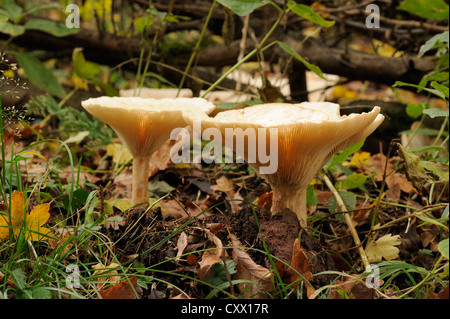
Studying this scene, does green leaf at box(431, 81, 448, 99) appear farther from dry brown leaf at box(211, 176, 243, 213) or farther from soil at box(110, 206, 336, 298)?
dry brown leaf at box(211, 176, 243, 213)

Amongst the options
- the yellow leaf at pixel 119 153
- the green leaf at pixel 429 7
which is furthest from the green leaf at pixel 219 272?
the green leaf at pixel 429 7

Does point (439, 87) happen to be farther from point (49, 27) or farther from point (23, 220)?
point (49, 27)

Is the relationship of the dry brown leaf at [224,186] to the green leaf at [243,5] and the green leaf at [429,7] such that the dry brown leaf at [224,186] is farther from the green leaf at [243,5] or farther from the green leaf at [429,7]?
the green leaf at [429,7]

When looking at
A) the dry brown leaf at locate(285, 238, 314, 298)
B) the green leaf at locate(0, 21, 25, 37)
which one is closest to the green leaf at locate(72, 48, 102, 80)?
the green leaf at locate(0, 21, 25, 37)

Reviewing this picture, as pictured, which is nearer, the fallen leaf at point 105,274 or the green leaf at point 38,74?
the fallen leaf at point 105,274

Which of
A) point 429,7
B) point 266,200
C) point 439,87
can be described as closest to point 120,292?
point 266,200
